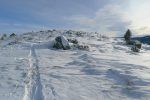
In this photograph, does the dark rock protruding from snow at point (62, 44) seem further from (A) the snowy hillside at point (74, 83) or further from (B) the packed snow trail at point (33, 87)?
(B) the packed snow trail at point (33, 87)

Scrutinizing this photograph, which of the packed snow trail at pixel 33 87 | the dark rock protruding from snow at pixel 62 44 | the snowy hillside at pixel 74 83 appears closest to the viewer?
the packed snow trail at pixel 33 87

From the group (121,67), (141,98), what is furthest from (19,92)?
(121,67)

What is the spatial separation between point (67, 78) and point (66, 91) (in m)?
2.66

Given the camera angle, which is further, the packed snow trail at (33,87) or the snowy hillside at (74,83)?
the snowy hillside at (74,83)

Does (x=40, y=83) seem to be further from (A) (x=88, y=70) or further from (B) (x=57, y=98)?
(A) (x=88, y=70)

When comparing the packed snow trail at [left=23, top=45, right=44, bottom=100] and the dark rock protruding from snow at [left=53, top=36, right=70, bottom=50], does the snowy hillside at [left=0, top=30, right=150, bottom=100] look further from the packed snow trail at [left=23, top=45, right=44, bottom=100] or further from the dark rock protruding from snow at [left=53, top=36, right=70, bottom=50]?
the dark rock protruding from snow at [left=53, top=36, right=70, bottom=50]

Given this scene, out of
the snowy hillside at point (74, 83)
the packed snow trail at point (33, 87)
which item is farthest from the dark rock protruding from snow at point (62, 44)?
the packed snow trail at point (33, 87)

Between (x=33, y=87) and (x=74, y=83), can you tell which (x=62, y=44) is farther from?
(x=33, y=87)

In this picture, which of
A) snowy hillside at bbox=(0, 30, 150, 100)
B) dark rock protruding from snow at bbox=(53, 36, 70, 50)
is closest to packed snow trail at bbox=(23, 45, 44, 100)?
snowy hillside at bbox=(0, 30, 150, 100)

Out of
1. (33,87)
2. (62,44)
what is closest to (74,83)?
(33,87)

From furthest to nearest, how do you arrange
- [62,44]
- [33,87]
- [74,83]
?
[62,44] → [74,83] → [33,87]

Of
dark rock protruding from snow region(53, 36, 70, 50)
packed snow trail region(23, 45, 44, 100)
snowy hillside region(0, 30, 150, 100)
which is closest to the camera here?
packed snow trail region(23, 45, 44, 100)

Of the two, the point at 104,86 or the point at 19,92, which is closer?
the point at 19,92

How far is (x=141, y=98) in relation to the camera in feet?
35.6
